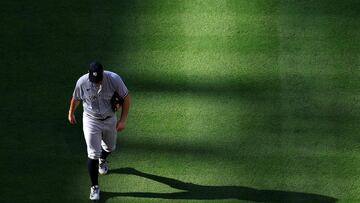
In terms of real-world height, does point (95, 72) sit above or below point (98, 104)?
above

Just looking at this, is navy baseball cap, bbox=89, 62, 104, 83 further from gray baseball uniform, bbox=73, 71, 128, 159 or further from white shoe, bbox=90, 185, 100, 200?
white shoe, bbox=90, 185, 100, 200

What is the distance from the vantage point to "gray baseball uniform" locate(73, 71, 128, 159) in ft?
18.7

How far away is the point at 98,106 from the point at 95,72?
45cm

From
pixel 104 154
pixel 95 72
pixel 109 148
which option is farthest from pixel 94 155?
pixel 95 72

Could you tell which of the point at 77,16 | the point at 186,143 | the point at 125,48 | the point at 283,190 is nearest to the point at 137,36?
the point at 125,48

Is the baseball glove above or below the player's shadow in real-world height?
above

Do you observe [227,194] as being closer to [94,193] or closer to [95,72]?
[94,193]

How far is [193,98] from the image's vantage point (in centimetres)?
725

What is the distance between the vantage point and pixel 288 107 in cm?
716

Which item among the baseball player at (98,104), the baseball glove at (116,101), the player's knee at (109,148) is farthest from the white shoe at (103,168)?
the baseball glove at (116,101)

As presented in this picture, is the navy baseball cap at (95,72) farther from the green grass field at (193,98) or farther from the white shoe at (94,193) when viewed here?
the green grass field at (193,98)

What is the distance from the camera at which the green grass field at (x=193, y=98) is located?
21.4ft

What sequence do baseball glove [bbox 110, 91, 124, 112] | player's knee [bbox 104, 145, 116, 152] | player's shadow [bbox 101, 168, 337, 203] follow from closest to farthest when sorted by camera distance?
baseball glove [bbox 110, 91, 124, 112] < player's knee [bbox 104, 145, 116, 152] < player's shadow [bbox 101, 168, 337, 203]

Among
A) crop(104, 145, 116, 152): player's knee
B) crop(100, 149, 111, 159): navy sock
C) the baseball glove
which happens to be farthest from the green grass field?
the baseball glove
